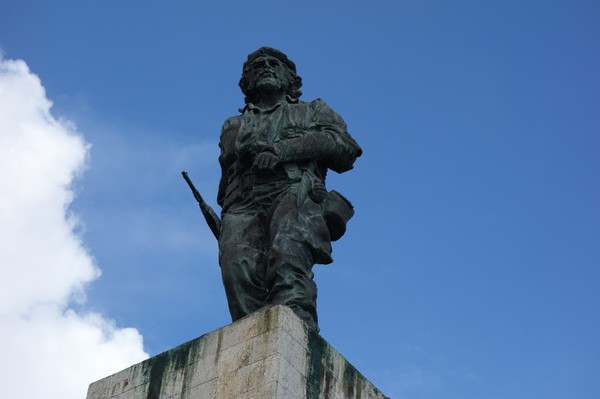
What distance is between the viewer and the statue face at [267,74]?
11984mm

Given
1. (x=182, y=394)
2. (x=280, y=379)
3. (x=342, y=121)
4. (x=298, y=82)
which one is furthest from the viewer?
(x=298, y=82)

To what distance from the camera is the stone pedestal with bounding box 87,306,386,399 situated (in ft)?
29.1

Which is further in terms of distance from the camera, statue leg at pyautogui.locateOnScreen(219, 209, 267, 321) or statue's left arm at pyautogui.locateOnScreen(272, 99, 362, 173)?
statue's left arm at pyautogui.locateOnScreen(272, 99, 362, 173)

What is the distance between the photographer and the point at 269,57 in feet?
40.1

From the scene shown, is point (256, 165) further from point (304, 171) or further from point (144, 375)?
point (144, 375)

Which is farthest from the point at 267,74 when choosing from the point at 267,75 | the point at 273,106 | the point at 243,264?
the point at 243,264

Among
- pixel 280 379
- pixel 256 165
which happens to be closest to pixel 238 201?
pixel 256 165

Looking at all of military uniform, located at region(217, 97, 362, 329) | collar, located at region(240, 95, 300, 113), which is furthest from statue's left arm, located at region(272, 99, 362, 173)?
collar, located at region(240, 95, 300, 113)

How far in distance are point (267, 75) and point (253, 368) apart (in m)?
4.17

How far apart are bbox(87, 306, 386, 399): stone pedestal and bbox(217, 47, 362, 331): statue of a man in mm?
475

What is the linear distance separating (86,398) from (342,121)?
4.00 m

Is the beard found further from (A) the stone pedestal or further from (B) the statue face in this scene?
(A) the stone pedestal

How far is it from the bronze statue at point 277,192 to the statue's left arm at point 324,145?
0.01m

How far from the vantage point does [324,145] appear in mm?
11211
